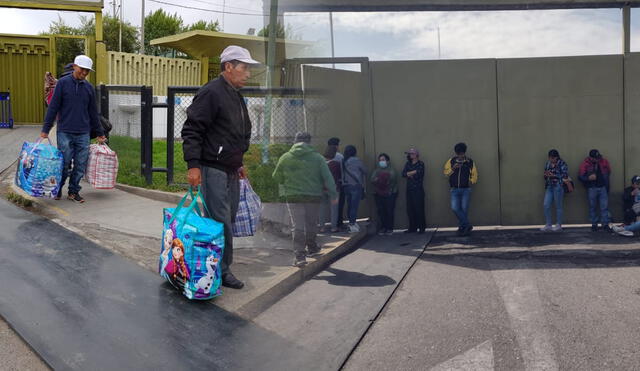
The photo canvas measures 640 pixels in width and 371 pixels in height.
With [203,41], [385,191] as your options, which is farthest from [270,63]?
[203,41]

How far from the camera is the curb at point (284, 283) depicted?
18.3 feet

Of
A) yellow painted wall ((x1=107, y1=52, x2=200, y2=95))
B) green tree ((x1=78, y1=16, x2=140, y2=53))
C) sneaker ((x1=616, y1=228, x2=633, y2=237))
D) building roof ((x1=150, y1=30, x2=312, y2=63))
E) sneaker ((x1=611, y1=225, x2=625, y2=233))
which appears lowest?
sneaker ((x1=616, y1=228, x2=633, y2=237))

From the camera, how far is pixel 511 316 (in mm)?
5754

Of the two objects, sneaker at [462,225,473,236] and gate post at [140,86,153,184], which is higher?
gate post at [140,86,153,184]

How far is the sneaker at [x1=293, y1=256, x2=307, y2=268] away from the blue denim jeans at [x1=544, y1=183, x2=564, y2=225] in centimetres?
585

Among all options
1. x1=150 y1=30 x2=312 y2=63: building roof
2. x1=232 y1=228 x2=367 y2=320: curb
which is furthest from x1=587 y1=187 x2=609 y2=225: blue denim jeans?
x1=150 y1=30 x2=312 y2=63: building roof

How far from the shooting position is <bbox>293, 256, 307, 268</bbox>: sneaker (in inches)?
280

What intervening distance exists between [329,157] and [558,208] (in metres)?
3.87

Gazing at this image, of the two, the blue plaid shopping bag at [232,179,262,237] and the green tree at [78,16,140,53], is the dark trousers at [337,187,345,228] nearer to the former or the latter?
the blue plaid shopping bag at [232,179,262,237]

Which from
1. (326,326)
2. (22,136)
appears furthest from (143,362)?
(22,136)

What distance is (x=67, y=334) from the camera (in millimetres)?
4625

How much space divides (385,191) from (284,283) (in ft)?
16.9

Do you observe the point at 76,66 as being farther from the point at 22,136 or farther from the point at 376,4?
the point at 22,136

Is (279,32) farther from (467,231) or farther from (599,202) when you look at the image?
(599,202)
